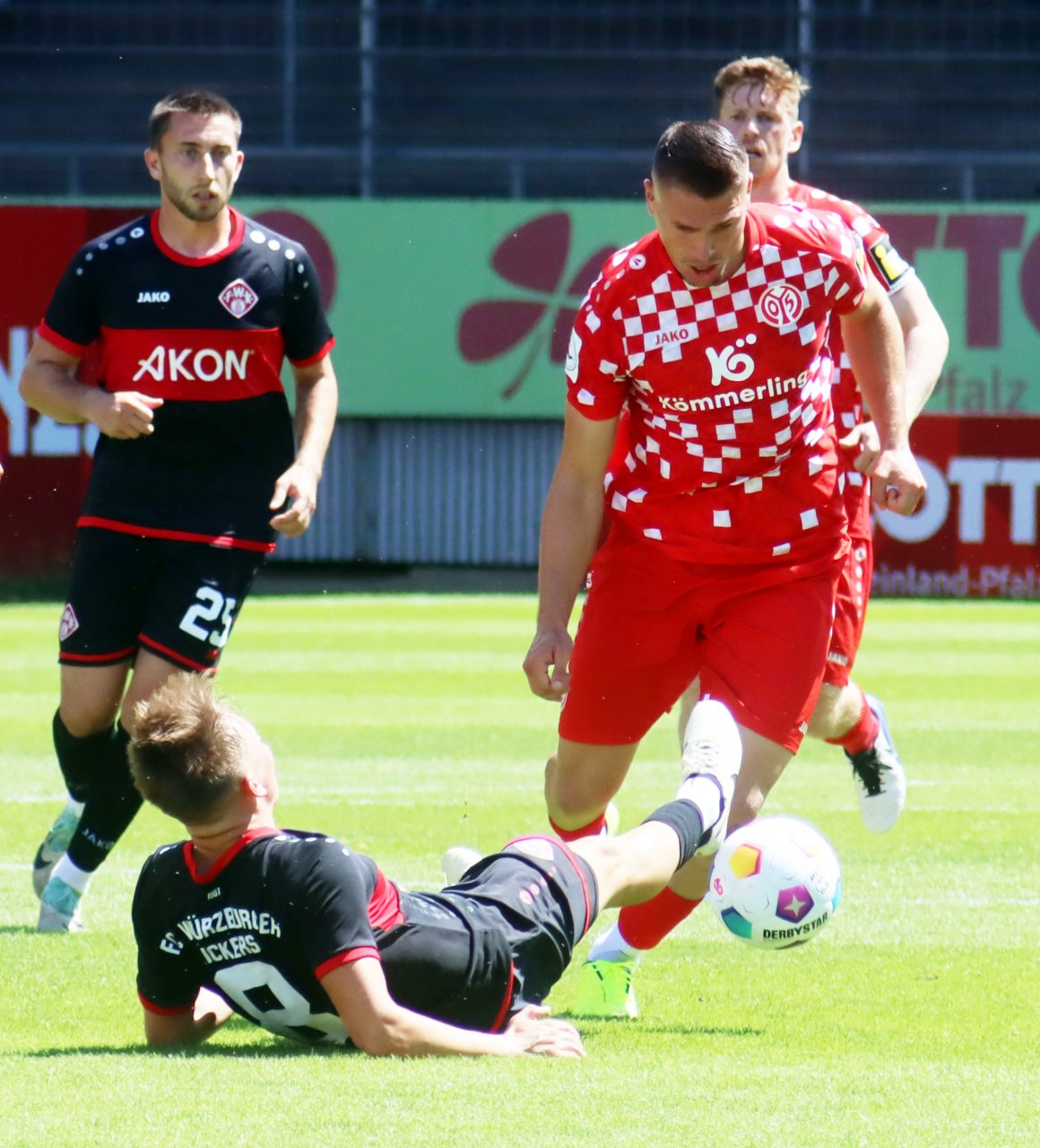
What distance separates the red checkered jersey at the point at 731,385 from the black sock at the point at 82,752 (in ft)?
6.36

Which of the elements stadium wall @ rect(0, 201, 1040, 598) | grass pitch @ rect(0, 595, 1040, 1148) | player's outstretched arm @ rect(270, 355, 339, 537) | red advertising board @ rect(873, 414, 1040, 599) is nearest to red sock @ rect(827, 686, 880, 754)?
grass pitch @ rect(0, 595, 1040, 1148)

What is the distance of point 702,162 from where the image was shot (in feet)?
14.0

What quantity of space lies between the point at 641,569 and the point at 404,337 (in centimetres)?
1748

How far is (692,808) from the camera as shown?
14.5 ft

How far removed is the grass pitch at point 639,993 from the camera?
3.40 m

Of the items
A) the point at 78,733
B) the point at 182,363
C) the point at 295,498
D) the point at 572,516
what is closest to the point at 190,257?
the point at 182,363

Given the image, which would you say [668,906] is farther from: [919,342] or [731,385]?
[919,342]

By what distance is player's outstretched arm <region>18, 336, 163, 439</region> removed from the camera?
18.0ft

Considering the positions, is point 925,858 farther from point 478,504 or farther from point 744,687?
point 478,504

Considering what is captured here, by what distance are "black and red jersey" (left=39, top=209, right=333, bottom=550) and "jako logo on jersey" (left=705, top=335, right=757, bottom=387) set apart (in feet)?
5.84

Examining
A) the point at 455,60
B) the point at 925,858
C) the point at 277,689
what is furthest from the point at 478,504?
the point at 925,858

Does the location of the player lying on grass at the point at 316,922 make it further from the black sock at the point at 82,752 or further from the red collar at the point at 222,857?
the black sock at the point at 82,752

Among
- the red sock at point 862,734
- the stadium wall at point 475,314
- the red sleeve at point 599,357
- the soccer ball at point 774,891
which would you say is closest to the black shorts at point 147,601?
the red sleeve at point 599,357

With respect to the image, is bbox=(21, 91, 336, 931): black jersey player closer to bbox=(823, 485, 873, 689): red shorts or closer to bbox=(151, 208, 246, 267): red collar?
bbox=(151, 208, 246, 267): red collar
